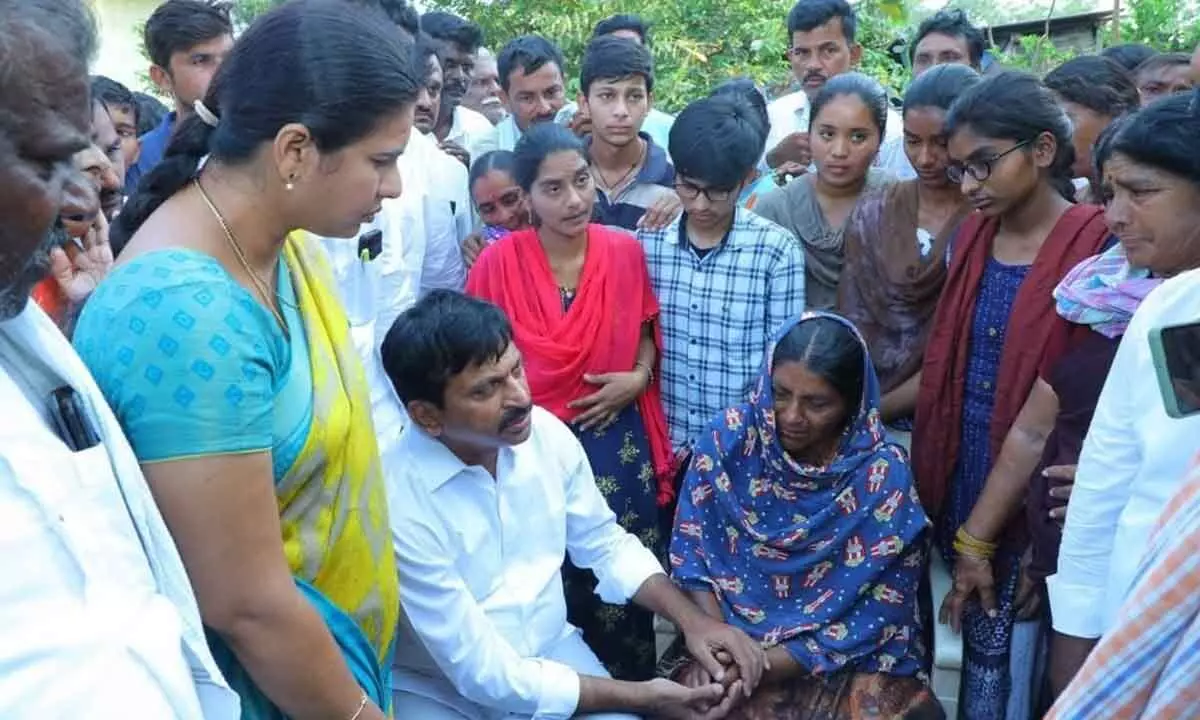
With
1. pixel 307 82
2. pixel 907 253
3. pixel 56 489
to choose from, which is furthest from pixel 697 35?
pixel 56 489

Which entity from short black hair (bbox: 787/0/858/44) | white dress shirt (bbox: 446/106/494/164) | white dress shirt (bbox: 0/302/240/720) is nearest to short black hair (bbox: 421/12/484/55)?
white dress shirt (bbox: 446/106/494/164)

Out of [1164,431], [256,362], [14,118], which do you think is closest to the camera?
[14,118]

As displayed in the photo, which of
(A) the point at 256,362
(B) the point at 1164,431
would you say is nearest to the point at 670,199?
(B) the point at 1164,431

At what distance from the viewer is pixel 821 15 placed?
16.0 feet

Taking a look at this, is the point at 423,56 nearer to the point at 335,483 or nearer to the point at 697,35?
the point at 335,483

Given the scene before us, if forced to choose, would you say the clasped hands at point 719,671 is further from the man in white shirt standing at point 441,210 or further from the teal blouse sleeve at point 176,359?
the man in white shirt standing at point 441,210

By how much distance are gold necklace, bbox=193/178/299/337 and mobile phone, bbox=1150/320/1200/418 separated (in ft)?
3.77

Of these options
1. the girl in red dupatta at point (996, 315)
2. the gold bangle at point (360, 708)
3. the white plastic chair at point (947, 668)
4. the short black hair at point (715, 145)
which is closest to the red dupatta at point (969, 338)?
the girl in red dupatta at point (996, 315)

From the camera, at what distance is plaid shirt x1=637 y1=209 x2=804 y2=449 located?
332 centimetres

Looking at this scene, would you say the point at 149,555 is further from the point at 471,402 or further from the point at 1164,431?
the point at 1164,431

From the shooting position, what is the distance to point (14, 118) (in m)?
0.96

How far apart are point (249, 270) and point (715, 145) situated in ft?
6.47

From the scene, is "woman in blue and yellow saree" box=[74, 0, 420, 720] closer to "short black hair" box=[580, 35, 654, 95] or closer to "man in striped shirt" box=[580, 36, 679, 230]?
"man in striped shirt" box=[580, 36, 679, 230]

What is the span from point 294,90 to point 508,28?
909cm
